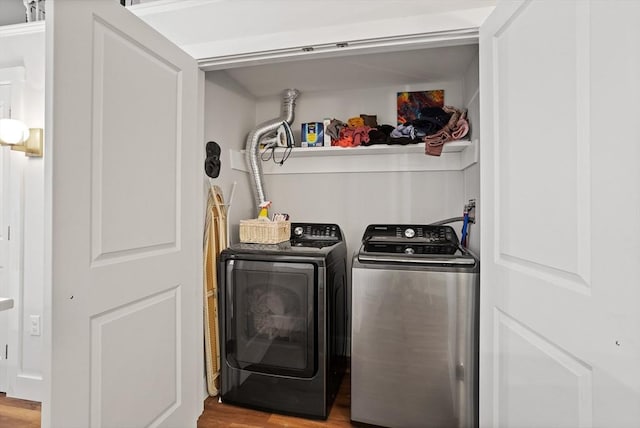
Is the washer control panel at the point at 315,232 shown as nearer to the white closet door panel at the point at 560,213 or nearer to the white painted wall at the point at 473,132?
the white painted wall at the point at 473,132

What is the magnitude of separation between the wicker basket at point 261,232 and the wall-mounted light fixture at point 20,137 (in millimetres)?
1373

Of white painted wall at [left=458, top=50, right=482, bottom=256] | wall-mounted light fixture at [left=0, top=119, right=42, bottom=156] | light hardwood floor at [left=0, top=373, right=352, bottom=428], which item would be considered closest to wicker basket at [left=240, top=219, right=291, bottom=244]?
light hardwood floor at [left=0, top=373, right=352, bottom=428]

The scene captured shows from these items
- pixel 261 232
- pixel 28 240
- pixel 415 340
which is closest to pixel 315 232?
pixel 261 232

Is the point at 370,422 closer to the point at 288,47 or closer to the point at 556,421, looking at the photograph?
the point at 556,421

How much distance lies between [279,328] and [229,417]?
58 centimetres

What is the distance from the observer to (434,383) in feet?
5.47

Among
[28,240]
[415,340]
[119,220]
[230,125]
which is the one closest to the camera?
[119,220]

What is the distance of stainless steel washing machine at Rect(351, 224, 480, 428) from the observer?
1.64m

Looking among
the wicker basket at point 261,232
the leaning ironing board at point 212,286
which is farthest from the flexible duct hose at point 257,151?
the leaning ironing board at point 212,286

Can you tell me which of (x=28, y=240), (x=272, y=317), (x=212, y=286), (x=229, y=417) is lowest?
(x=229, y=417)

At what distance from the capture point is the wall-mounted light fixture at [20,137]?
1.96 m

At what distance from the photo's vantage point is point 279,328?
193cm

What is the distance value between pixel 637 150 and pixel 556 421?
2.55 ft

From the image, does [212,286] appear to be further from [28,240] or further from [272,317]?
[28,240]
